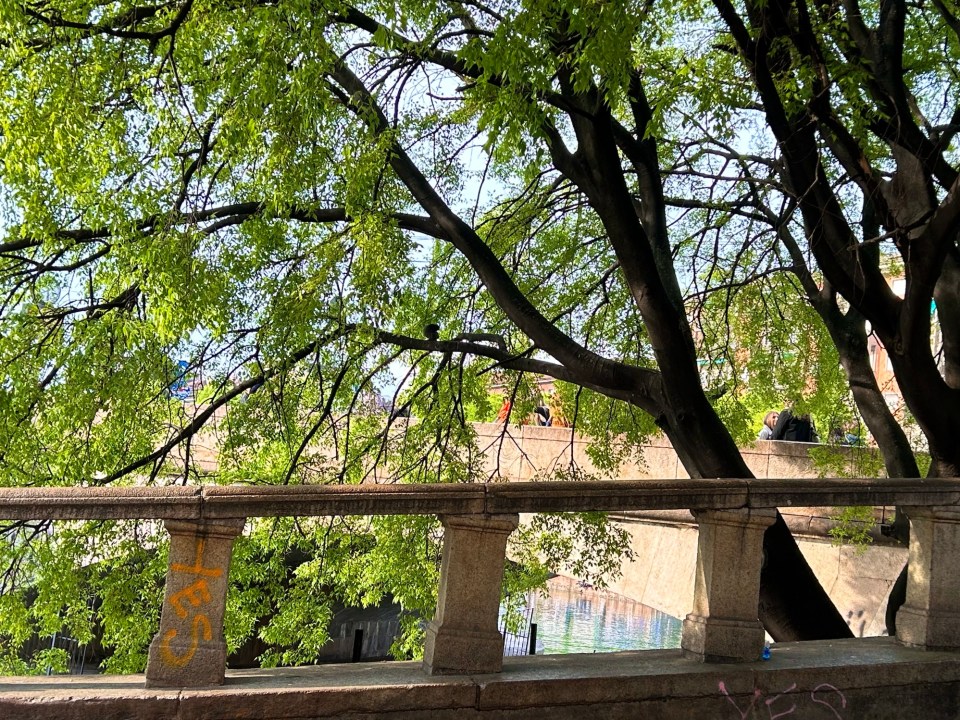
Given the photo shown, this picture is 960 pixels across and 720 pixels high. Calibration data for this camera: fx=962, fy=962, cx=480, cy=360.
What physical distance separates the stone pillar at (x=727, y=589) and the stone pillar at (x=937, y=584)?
1122mm

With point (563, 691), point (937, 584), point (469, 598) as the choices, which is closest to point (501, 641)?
point (469, 598)

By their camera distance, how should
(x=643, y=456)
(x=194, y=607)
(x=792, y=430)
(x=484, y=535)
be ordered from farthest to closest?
(x=792, y=430), (x=643, y=456), (x=484, y=535), (x=194, y=607)

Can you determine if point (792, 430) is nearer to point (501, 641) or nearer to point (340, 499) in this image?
point (501, 641)

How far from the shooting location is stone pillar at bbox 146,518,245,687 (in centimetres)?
408

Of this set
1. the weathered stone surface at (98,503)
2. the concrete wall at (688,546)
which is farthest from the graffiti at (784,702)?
the concrete wall at (688,546)

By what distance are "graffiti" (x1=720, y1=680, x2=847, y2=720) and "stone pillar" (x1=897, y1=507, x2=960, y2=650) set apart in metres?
0.84

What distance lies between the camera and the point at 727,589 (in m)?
4.97

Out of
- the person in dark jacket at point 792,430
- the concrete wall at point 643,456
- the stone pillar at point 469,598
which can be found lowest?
the stone pillar at point 469,598

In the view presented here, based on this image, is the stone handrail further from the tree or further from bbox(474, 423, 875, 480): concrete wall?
bbox(474, 423, 875, 480): concrete wall

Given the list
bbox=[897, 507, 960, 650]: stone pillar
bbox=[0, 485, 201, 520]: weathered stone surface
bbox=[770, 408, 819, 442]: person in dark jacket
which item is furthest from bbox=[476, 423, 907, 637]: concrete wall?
bbox=[0, 485, 201, 520]: weathered stone surface

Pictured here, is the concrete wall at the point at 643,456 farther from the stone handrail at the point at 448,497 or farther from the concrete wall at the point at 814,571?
the stone handrail at the point at 448,497

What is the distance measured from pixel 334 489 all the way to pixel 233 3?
405 cm

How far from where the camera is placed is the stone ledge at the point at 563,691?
12.9ft

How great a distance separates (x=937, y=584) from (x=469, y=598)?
2.84 meters
